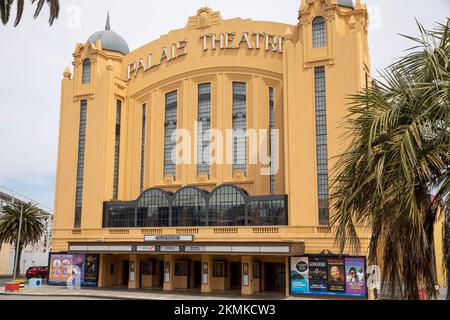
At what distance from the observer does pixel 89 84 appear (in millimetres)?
54875

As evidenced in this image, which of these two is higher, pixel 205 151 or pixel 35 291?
pixel 205 151

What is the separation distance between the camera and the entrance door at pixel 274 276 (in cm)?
4656

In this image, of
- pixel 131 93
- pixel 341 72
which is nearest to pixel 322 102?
pixel 341 72

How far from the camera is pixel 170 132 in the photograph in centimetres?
5353

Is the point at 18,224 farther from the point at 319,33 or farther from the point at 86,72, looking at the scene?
the point at 319,33

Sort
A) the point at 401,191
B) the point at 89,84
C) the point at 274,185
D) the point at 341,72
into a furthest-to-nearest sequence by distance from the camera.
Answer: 1. the point at 89,84
2. the point at 274,185
3. the point at 341,72
4. the point at 401,191

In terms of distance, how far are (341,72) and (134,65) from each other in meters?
24.5

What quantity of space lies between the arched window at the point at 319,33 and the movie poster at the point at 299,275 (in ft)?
62.7

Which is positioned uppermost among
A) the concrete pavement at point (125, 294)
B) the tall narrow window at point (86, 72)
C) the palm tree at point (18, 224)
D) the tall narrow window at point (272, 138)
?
the tall narrow window at point (86, 72)

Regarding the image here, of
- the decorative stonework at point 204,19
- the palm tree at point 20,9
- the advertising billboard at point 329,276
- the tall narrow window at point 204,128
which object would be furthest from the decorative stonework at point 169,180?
the palm tree at point 20,9

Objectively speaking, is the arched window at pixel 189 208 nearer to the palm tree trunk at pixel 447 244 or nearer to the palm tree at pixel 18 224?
the palm tree at pixel 18 224

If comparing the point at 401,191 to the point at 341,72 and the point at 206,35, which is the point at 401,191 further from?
the point at 206,35

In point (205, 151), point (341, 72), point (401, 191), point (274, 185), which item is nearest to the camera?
point (401, 191)

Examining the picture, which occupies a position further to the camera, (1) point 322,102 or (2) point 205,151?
(2) point 205,151
